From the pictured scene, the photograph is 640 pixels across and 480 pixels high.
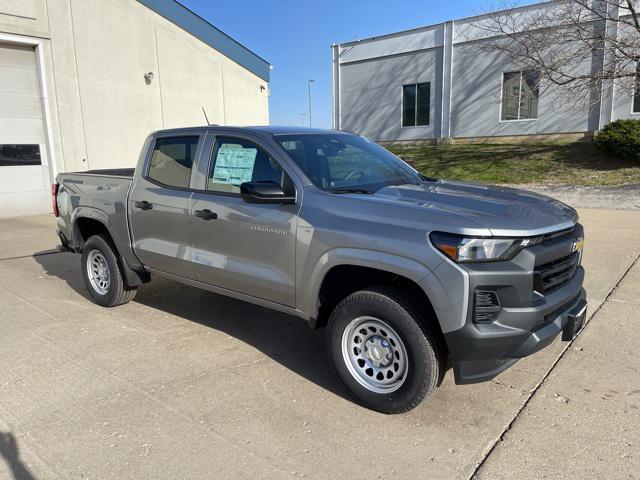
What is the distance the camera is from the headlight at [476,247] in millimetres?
2865

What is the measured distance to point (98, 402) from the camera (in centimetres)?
352

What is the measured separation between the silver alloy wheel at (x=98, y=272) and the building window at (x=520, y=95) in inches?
774

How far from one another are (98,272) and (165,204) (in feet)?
5.56

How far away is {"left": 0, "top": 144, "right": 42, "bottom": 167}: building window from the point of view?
13242 millimetres

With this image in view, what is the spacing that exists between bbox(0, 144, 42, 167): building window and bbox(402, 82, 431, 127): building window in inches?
667

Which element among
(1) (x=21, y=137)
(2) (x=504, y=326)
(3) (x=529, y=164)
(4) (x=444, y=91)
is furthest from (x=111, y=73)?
(2) (x=504, y=326)

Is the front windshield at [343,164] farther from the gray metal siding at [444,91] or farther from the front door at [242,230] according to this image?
the gray metal siding at [444,91]

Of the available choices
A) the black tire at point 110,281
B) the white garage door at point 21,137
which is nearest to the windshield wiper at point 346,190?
the black tire at point 110,281

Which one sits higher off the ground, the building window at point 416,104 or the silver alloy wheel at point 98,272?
the building window at point 416,104

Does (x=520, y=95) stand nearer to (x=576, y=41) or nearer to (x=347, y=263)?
(x=576, y=41)

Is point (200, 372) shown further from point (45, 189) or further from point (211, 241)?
point (45, 189)

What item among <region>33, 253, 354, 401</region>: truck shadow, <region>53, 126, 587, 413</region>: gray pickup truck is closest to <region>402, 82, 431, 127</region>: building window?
<region>33, 253, 354, 401</region>: truck shadow

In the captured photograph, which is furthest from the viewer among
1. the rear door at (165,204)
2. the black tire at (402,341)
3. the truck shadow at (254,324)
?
the rear door at (165,204)

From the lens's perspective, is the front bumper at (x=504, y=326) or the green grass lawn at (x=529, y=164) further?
the green grass lawn at (x=529, y=164)
